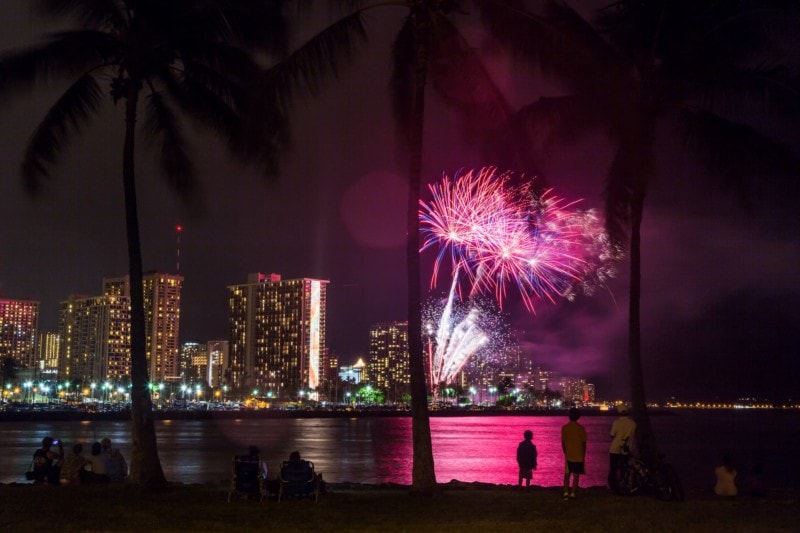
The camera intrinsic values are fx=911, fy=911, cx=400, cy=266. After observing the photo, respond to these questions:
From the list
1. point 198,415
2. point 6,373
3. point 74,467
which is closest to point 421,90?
point 74,467

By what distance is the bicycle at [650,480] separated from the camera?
1423 cm

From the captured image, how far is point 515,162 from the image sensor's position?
17.0 meters

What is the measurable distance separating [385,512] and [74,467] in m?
7.54

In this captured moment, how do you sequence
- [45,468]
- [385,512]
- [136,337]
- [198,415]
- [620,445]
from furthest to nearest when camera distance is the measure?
[198,415] < [136,337] < [45,468] < [620,445] < [385,512]

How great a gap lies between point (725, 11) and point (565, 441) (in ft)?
32.8

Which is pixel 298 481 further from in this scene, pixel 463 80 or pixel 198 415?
pixel 198 415

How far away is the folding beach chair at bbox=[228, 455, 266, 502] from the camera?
1472 centimetres

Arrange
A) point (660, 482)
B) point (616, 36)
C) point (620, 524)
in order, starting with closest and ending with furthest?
1. point (620, 524)
2. point (660, 482)
3. point (616, 36)

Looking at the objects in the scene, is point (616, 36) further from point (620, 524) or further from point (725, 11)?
point (620, 524)

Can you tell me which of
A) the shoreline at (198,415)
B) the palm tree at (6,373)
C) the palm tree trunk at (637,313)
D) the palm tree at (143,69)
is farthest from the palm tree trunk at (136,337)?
the palm tree at (6,373)

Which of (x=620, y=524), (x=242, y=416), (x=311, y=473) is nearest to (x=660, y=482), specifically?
(x=620, y=524)

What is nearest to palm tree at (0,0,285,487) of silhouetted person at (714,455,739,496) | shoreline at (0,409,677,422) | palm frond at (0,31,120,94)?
palm frond at (0,31,120,94)

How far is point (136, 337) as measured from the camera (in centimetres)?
1850

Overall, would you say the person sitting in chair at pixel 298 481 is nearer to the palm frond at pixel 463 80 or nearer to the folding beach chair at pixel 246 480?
the folding beach chair at pixel 246 480
